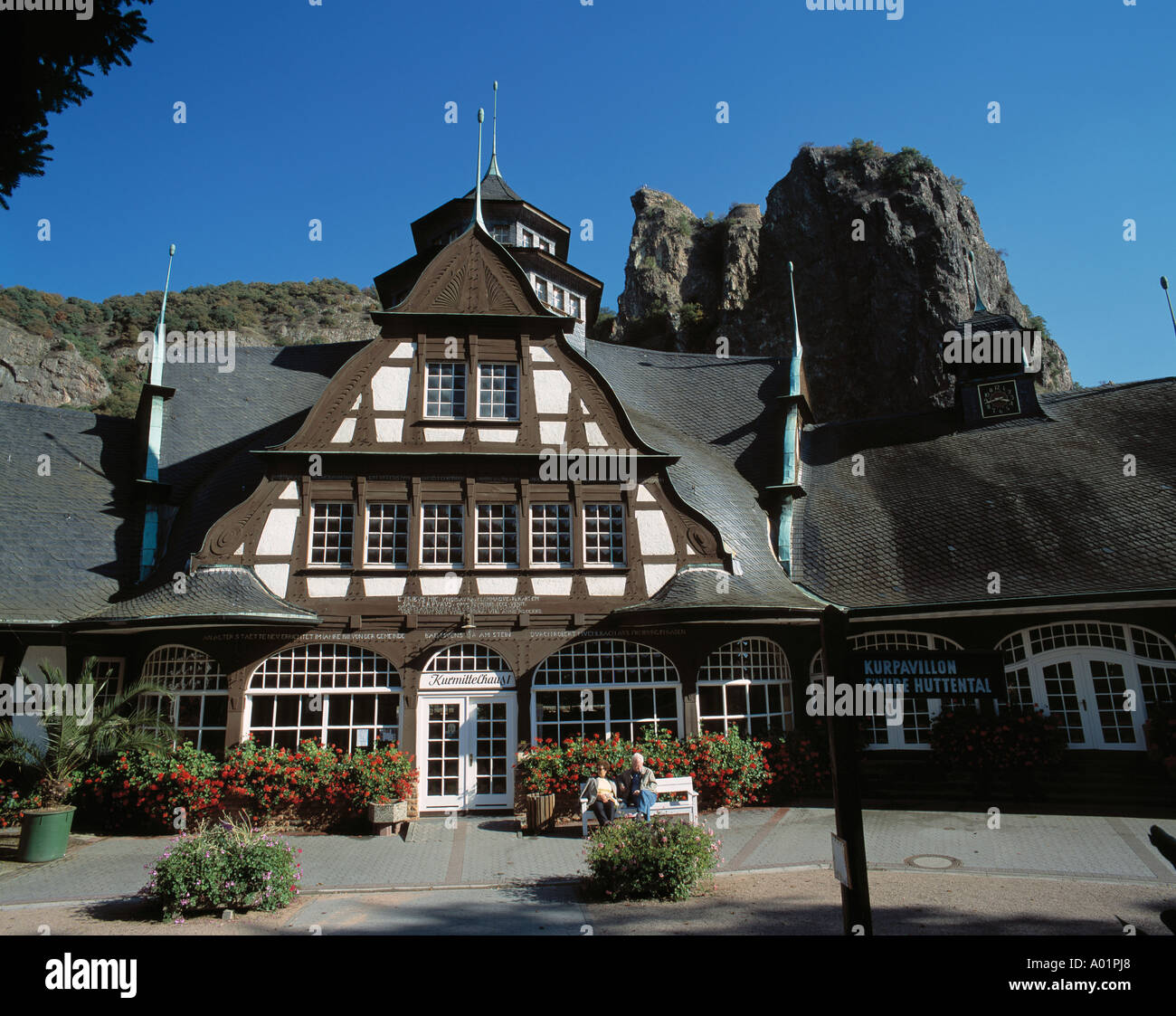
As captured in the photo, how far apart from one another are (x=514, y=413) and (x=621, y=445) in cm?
241

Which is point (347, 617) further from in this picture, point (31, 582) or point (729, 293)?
point (729, 293)

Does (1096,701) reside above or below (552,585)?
below

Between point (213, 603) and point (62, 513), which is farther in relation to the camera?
point (62, 513)

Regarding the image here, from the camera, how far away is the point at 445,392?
16.8 m

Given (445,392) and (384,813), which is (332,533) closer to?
(445,392)

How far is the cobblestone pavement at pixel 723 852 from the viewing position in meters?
9.64

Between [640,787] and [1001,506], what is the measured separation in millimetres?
10407

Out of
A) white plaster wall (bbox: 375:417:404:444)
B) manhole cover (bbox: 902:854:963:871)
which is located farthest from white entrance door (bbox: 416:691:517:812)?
manhole cover (bbox: 902:854:963:871)

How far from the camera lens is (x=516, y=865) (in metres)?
10.7

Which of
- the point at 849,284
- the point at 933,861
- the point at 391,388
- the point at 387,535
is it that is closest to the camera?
the point at 933,861

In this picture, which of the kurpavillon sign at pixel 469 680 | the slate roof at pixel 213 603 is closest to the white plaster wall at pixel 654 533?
the kurpavillon sign at pixel 469 680

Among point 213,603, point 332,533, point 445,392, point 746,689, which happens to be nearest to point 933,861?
point 746,689
